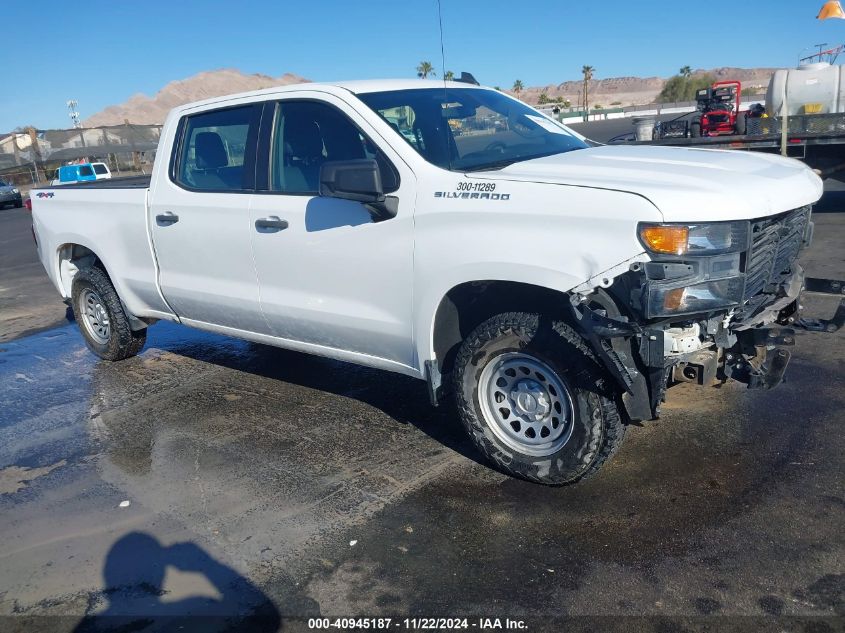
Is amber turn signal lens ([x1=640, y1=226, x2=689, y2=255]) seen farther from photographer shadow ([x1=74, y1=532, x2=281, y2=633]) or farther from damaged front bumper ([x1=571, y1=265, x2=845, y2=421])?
photographer shadow ([x1=74, y1=532, x2=281, y2=633])

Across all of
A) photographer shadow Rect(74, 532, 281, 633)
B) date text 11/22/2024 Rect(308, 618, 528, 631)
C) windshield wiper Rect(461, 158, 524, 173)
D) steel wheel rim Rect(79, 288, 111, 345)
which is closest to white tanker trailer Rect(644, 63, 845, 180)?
windshield wiper Rect(461, 158, 524, 173)

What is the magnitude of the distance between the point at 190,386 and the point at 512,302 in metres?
3.23

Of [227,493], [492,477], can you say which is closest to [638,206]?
[492,477]

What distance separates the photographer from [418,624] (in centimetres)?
294

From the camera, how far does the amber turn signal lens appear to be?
10.3 feet

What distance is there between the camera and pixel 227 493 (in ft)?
13.6

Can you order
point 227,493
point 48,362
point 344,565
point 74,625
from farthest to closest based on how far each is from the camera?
point 48,362
point 227,493
point 344,565
point 74,625

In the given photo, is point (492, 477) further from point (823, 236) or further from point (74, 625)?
point (823, 236)

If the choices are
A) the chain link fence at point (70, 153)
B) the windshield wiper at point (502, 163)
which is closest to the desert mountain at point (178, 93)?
the chain link fence at point (70, 153)

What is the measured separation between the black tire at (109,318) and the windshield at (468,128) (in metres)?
3.24

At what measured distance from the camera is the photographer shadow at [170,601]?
304cm

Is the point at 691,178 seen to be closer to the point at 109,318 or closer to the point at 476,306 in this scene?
the point at 476,306

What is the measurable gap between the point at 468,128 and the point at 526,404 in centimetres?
178

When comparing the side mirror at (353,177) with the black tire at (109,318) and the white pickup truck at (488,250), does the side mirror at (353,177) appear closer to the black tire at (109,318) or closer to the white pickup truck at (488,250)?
the white pickup truck at (488,250)
